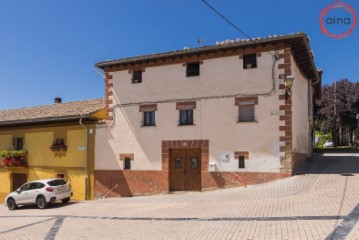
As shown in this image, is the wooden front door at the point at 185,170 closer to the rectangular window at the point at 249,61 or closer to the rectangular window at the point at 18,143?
the rectangular window at the point at 249,61

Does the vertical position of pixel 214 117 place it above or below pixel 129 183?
above

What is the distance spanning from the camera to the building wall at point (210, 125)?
15.8m

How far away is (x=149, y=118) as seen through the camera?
18.7 metres

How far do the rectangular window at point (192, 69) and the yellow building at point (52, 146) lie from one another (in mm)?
6383

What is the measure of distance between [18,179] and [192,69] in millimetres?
14275

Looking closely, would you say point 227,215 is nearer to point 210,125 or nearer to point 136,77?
point 210,125

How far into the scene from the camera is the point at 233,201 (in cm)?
1338

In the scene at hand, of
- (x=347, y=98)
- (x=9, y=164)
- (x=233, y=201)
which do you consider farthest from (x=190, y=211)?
(x=347, y=98)

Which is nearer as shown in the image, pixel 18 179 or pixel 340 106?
pixel 18 179

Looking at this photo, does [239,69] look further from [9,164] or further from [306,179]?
[9,164]

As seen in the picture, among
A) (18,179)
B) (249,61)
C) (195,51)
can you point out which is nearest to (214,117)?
(249,61)

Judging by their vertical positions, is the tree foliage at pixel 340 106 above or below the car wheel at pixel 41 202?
above

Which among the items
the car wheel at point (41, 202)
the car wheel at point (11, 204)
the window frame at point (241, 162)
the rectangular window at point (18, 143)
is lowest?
the car wheel at point (11, 204)

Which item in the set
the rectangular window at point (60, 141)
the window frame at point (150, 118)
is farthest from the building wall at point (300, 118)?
the rectangular window at point (60, 141)
